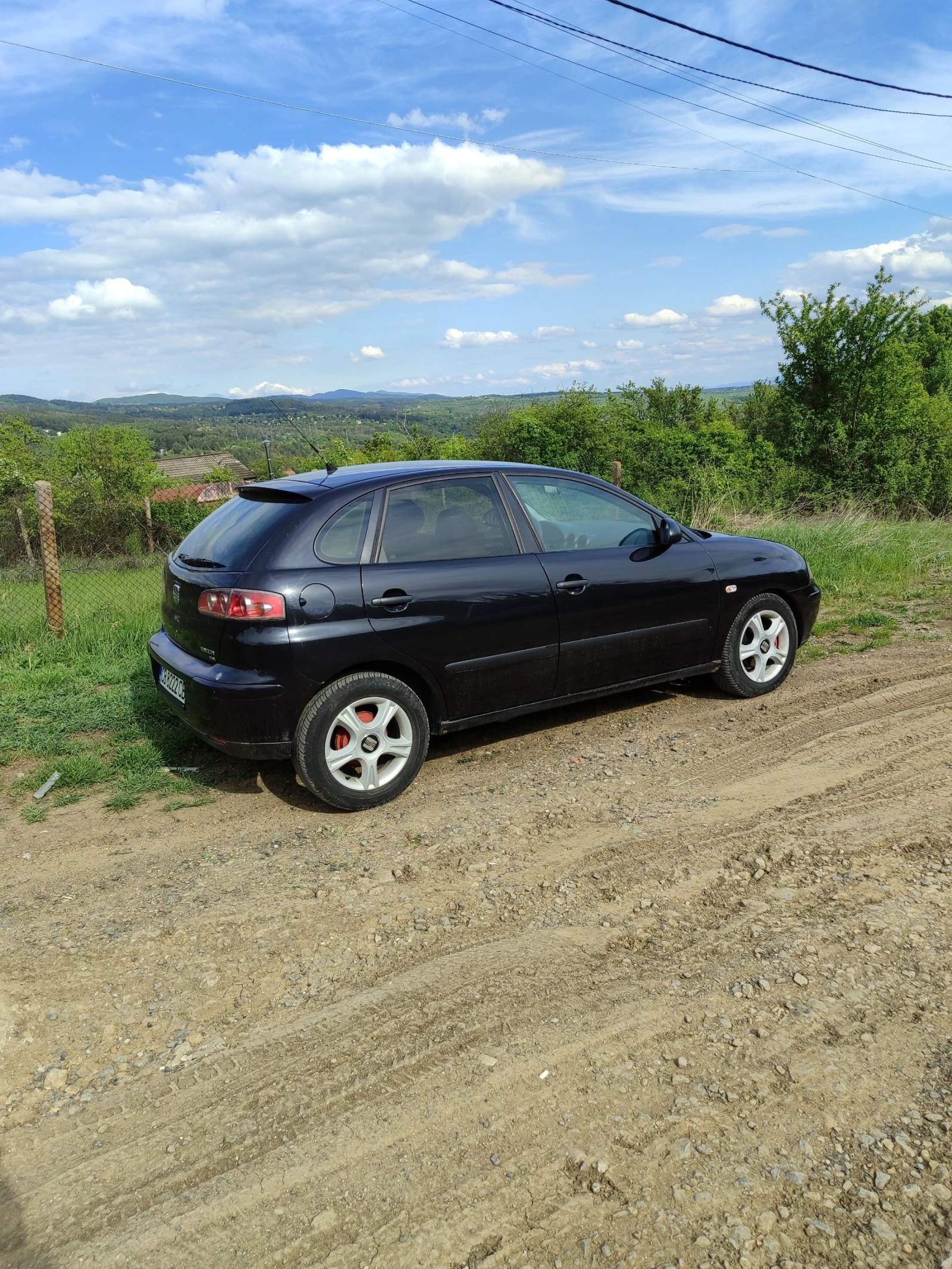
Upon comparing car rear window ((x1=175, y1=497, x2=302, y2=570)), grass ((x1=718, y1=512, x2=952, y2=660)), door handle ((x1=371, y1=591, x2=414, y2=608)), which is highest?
car rear window ((x1=175, y1=497, x2=302, y2=570))

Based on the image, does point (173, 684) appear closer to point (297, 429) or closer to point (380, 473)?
point (380, 473)

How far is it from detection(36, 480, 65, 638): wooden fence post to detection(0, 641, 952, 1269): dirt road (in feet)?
11.3

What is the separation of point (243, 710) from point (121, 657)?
11.4 feet

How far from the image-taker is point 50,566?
25.2ft

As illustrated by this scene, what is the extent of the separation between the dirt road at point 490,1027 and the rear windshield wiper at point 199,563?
1.30 meters

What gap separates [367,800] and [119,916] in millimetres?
1344

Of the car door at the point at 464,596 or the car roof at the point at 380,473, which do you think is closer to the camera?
the car door at the point at 464,596

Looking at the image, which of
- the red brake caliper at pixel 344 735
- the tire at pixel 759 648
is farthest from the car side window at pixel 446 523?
the tire at pixel 759 648

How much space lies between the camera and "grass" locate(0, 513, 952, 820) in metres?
5.13

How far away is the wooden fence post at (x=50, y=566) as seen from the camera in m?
7.67

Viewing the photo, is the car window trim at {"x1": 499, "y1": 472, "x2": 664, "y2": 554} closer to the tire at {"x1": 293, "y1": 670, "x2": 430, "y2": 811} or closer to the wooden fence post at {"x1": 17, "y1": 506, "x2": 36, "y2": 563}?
the tire at {"x1": 293, "y1": 670, "x2": 430, "y2": 811}

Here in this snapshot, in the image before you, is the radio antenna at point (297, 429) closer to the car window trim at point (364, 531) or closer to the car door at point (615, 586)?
the car window trim at point (364, 531)

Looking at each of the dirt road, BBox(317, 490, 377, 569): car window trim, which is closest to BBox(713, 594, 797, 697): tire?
the dirt road

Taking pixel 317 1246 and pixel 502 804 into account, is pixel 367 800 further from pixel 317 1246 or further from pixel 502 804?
pixel 317 1246
